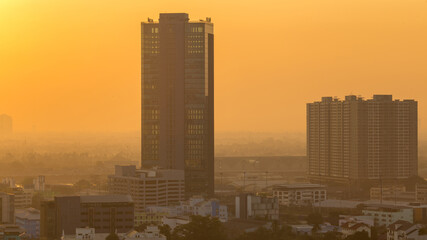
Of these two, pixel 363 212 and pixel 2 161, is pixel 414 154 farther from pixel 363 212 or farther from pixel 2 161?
pixel 2 161

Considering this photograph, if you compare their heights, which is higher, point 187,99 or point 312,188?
point 187,99

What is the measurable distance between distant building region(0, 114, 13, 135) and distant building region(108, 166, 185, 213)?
36407mm

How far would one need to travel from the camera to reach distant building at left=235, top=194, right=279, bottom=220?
96.2 ft

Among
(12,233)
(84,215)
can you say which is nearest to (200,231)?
(84,215)

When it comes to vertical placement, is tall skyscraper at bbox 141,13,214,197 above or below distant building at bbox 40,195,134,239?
above

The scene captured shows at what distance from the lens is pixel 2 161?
65938mm

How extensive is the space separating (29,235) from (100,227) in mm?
1856

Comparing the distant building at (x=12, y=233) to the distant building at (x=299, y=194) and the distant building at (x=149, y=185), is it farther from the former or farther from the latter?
the distant building at (x=299, y=194)

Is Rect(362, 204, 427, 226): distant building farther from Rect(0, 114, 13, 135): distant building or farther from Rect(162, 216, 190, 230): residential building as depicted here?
Rect(0, 114, 13, 135): distant building

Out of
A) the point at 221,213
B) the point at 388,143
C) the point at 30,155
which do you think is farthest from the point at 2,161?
the point at 221,213

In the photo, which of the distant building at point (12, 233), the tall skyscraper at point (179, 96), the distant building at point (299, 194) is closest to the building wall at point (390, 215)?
the distant building at point (299, 194)

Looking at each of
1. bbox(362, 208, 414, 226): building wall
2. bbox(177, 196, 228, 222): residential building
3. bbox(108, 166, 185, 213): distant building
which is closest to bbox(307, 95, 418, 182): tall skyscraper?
bbox(108, 166, 185, 213): distant building

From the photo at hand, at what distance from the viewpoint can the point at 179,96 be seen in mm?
37750

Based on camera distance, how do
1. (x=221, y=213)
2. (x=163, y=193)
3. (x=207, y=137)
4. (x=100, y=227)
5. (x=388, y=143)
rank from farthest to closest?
(x=388, y=143) < (x=207, y=137) < (x=163, y=193) < (x=221, y=213) < (x=100, y=227)
